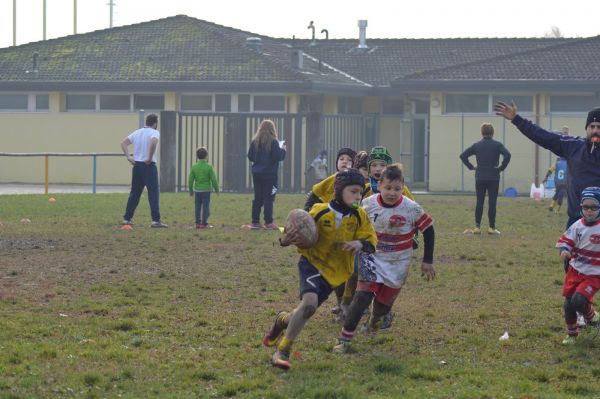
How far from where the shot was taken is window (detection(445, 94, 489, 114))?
36.3 metres

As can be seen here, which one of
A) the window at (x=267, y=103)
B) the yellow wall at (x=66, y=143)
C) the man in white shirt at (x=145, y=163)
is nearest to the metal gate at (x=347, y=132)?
the window at (x=267, y=103)

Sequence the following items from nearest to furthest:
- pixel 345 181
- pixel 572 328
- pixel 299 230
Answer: pixel 299 230, pixel 345 181, pixel 572 328

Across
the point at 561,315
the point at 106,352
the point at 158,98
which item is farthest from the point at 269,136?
the point at 158,98

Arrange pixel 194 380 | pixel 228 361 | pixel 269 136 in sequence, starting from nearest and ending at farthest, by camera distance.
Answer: pixel 194 380 < pixel 228 361 < pixel 269 136

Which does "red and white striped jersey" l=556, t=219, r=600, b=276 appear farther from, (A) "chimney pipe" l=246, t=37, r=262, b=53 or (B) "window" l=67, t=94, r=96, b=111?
(A) "chimney pipe" l=246, t=37, r=262, b=53

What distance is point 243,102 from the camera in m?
37.5

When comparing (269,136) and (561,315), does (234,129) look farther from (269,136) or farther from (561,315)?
(561,315)

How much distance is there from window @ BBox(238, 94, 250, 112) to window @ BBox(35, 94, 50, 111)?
6.41 metres

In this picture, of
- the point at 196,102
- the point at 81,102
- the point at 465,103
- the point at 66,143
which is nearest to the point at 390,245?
the point at 465,103

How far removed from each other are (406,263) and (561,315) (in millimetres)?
2181

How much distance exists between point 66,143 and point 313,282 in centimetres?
3035

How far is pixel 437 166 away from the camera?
116 ft

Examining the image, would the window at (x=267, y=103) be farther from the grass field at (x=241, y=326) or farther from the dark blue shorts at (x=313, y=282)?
the dark blue shorts at (x=313, y=282)

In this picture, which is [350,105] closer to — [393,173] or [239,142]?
[239,142]
